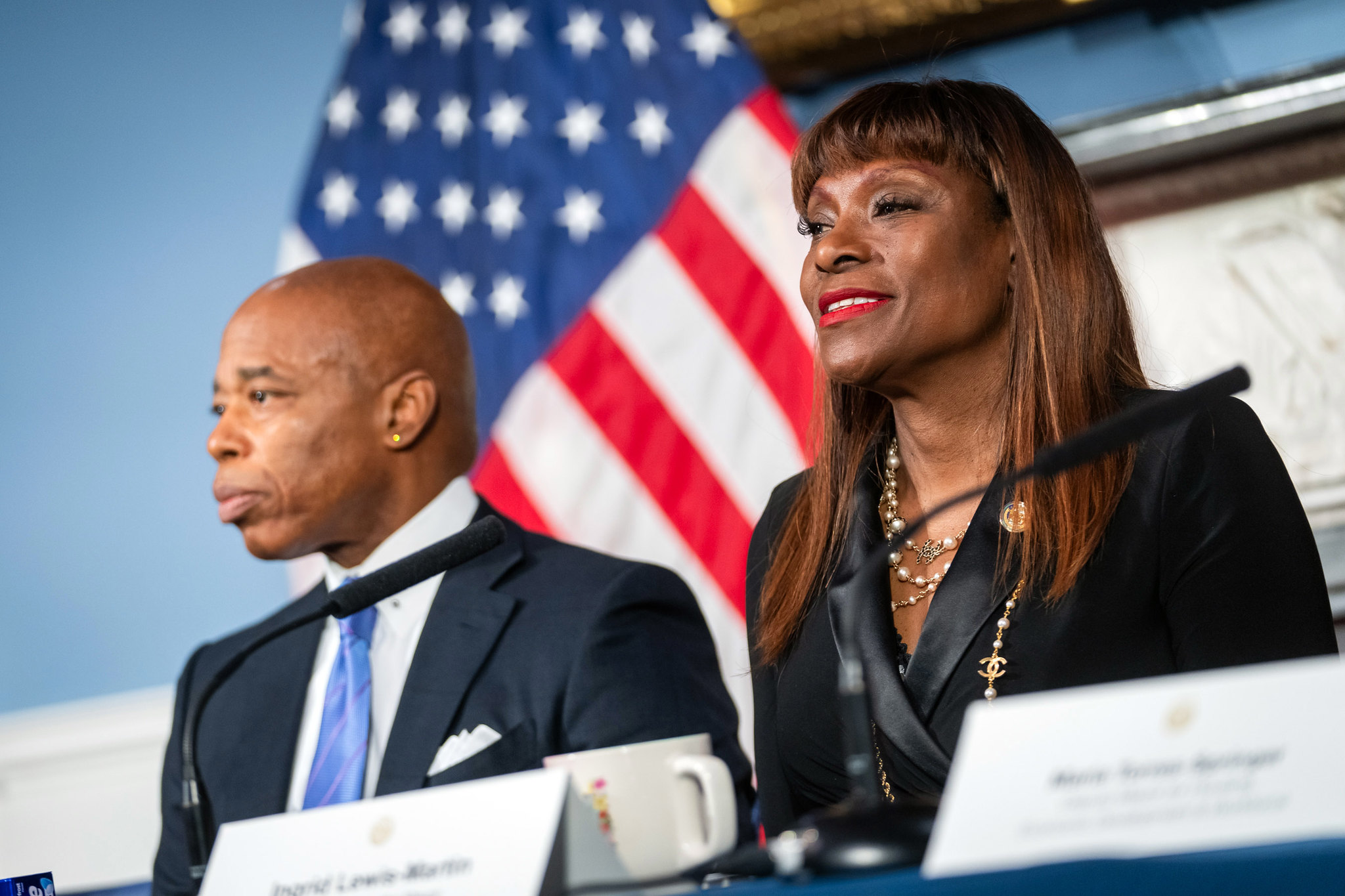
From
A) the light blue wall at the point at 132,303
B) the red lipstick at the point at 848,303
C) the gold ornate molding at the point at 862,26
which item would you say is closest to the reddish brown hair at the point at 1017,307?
the red lipstick at the point at 848,303

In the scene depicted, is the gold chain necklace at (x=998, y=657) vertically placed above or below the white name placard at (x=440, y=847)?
below

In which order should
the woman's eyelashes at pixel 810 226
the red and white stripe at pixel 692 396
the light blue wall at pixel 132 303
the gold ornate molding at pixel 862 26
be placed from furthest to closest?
the light blue wall at pixel 132 303
the red and white stripe at pixel 692 396
the gold ornate molding at pixel 862 26
the woman's eyelashes at pixel 810 226

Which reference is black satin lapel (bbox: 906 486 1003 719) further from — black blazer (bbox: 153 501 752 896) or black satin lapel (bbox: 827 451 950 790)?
black blazer (bbox: 153 501 752 896)

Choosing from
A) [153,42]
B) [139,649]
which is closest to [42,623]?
[139,649]

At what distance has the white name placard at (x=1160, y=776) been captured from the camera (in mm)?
546

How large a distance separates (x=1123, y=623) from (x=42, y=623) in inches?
88.5

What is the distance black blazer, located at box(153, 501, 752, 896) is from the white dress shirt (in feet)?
0.05

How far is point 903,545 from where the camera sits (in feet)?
4.44

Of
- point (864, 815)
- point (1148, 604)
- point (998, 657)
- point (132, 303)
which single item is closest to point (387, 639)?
point (998, 657)

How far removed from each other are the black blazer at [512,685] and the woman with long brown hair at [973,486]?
0.52 ft

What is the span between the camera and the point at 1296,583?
111 cm

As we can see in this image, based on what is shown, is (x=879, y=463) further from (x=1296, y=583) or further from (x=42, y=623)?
(x=42, y=623)

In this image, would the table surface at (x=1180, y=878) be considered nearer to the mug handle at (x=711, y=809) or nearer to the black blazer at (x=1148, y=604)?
the mug handle at (x=711, y=809)

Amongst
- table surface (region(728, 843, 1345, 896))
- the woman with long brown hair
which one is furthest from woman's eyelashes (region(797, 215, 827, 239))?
table surface (region(728, 843, 1345, 896))
